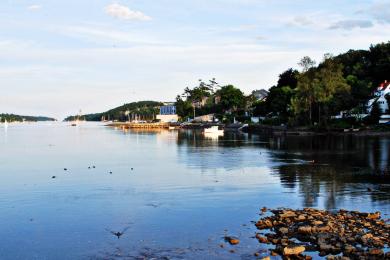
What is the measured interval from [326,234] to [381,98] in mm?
100724

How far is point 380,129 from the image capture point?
103625mm

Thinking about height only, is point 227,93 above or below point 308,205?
above

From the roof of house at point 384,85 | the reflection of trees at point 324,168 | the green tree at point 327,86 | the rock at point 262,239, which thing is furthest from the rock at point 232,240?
the roof of house at point 384,85

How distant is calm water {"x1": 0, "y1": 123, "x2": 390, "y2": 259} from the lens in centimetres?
2258

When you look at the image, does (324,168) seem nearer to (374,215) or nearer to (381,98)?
(374,215)

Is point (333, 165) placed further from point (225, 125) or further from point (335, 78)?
point (225, 125)

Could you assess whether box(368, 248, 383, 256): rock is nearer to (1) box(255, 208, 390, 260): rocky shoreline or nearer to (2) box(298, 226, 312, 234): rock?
(1) box(255, 208, 390, 260): rocky shoreline

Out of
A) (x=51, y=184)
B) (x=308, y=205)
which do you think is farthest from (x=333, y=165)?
(x=51, y=184)

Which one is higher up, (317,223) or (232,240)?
(317,223)

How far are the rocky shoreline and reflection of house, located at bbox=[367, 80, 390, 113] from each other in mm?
93197

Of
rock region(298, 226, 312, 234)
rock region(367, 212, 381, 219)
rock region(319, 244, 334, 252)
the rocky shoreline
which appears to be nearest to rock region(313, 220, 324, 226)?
the rocky shoreline

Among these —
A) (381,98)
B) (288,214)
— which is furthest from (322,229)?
(381,98)

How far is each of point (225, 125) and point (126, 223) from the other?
148903 mm

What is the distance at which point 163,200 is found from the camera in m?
33.2
